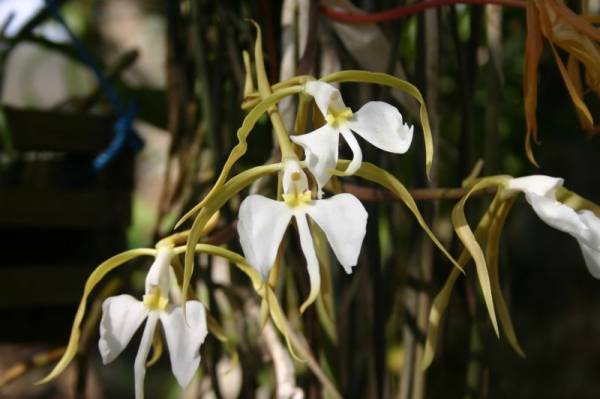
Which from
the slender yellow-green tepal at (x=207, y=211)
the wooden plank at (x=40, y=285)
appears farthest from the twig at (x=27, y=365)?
the slender yellow-green tepal at (x=207, y=211)

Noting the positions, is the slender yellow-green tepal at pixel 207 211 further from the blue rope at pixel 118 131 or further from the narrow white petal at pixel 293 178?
the blue rope at pixel 118 131

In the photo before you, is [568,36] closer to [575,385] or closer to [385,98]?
[385,98]

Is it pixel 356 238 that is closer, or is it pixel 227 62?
pixel 356 238

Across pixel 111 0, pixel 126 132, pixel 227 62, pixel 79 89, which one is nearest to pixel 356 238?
pixel 227 62

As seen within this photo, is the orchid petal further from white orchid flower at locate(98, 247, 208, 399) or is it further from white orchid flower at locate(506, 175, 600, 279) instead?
white orchid flower at locate(98, 247, 208, 399)

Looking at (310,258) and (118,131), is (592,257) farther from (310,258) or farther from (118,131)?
(118,131)

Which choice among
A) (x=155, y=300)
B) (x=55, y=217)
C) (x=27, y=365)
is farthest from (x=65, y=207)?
(x=155, y=300)
